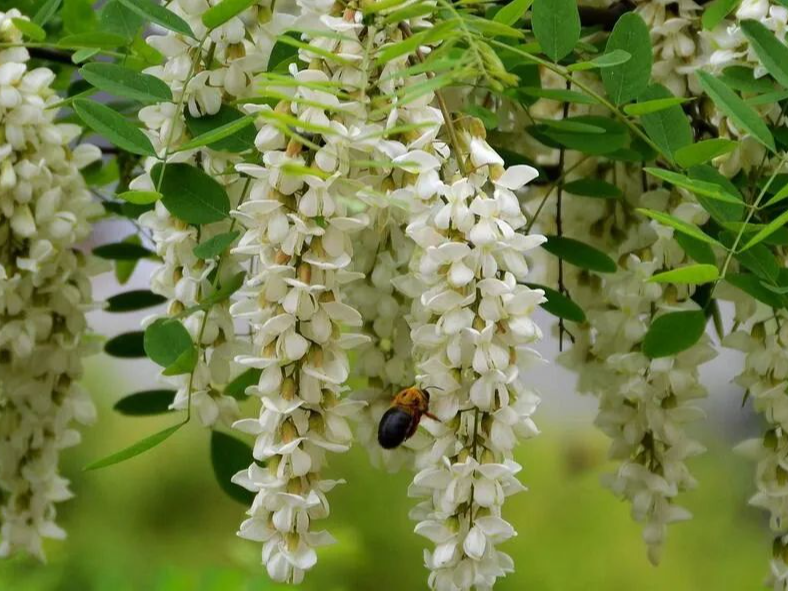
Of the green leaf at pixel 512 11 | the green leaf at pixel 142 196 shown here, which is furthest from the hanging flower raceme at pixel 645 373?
the green leaf at pixel 142 196

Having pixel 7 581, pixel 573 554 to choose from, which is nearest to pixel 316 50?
pixel 7 581

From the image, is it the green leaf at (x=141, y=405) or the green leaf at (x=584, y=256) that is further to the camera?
the green leaf at (x=141, y=405)

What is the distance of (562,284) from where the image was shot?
0.66 m

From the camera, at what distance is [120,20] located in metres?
0.56

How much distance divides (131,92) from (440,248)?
0.17m

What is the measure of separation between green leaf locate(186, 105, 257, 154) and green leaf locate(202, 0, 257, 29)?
4cm

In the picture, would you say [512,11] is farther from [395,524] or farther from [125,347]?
[395,524]

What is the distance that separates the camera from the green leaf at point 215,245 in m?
0.49

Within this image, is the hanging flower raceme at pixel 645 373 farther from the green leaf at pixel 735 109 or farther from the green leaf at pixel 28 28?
the green leaf at pixel 28 28

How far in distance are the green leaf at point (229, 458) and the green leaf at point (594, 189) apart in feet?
0.77

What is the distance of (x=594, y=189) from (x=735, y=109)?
0.13 m

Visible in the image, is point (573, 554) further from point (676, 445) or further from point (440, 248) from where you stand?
point (440, 248)

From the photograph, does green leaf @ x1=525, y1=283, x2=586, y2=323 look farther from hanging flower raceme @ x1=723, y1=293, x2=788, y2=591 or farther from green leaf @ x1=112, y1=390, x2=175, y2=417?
green leaf @ x1=112, y1=390, x2=175, y2=417

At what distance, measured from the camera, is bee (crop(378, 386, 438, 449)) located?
0.45 metres
